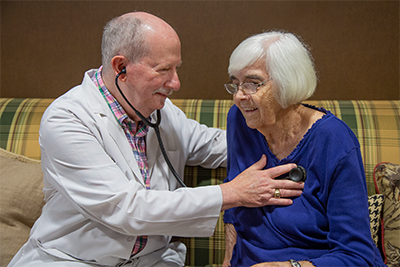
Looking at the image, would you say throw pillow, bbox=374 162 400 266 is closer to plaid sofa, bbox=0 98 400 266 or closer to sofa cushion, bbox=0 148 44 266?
plaid sofa, bbox=0 98 400 266

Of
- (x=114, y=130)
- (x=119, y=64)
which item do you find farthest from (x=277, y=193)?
(x=119, y=64)

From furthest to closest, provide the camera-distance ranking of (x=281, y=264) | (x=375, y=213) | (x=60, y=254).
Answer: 1. (x=375, y=213)
2. (x=60, y=254)
3. (x=281, y=264)

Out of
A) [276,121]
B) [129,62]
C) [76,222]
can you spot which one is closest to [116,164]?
[76,222]

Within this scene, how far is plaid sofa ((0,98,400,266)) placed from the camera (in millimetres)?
1652

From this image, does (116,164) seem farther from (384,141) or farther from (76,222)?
(384,141)

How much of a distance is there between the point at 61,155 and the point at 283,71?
883 millimetres

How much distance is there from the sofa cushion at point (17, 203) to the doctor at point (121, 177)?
10cm

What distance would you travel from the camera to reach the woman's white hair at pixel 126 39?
4.17ft

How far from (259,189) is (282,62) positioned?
18.6 inches

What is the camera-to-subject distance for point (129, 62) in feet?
4.27

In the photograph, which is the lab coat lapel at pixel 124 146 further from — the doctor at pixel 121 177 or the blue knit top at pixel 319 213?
A: the blue knit top at pixel 319 213

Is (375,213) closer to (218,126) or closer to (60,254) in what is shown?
(218,126)

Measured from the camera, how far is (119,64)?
1.32 metres

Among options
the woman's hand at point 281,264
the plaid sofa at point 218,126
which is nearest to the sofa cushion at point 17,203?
the plaid sofa at point 218,126
